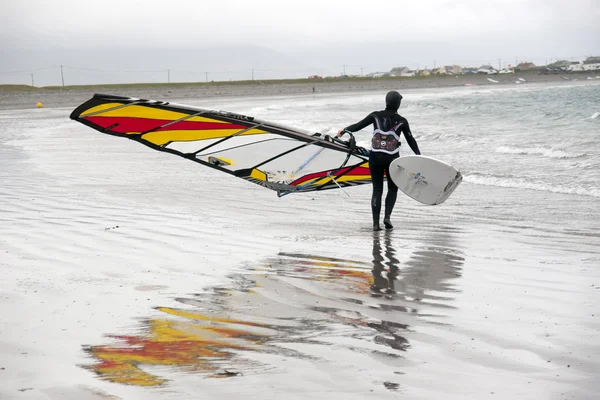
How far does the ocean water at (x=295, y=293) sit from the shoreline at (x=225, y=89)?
36209 mm

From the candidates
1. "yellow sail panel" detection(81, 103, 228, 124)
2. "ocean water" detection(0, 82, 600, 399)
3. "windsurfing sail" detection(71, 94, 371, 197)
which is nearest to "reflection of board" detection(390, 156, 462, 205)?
"ocean water" detection(0, 82, 600, 399)

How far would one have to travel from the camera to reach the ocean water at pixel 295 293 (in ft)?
9.25

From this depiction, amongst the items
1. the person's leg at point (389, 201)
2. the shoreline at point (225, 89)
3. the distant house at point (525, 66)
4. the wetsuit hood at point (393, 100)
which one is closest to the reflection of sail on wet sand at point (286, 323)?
the person's leg at point (389, 201)

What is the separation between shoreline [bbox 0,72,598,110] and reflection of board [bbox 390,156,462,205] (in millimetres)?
37056

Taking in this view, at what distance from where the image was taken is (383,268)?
15.6ft

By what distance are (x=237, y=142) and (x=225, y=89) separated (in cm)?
5217

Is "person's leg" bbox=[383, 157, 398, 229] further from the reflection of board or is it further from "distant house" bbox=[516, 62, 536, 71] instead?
"distant house" bbox=[516, 62, 536, 71]

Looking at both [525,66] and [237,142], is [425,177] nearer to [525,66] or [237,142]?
[237,142]

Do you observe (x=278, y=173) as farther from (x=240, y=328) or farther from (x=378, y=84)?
(x=378, y=84)

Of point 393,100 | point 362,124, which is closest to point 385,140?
point 362,124

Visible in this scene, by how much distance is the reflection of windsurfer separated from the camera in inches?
167

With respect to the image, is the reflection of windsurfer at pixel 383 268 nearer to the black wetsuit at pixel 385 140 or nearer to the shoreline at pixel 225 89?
the black wetsuit at pixel 385 140

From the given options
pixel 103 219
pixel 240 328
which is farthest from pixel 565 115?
pixel 240 328

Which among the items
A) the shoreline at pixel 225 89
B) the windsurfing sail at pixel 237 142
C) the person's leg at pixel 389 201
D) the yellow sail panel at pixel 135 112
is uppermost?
the shoreline at pixel 225 89
